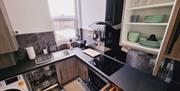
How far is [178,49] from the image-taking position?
0.64 m

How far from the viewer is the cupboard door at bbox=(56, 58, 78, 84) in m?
1.81

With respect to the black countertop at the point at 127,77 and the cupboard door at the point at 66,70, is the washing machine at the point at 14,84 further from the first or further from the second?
the cupboard door at the point at 66,70

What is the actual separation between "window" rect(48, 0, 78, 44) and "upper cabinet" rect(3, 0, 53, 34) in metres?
0.19

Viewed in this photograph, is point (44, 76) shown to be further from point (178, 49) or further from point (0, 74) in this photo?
point (178, 49)

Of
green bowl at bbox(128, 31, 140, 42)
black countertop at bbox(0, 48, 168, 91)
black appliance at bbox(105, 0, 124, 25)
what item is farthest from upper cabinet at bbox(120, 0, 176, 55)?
black countertop at bbox(0, 48, 168, 91)

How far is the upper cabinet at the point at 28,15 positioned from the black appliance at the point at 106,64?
1283mm

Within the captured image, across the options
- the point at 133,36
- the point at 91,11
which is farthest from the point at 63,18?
the point at 133,36

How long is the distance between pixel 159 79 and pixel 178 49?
0.65 m

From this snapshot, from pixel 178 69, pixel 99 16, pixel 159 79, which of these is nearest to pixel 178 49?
pixel 178 69

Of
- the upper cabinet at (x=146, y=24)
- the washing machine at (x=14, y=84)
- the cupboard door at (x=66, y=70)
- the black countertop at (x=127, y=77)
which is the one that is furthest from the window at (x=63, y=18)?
the upper cabinet at (x=146, y=24)

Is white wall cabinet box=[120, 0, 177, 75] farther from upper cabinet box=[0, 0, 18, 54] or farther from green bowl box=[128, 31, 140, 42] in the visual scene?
upper cabinet box=[0, 0, 18, 54]

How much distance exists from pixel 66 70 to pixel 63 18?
124 cm

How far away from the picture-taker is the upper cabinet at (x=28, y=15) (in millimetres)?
1507

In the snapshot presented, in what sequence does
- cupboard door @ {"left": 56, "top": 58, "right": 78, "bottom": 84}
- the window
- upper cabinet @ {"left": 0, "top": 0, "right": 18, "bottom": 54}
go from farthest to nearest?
the window → cupboard door @ {"left": 56, "top": 58, "right": 78, "bottom": 84} → upper cabinet @ {"left": 0, "top": 0, "right": 18, "bottom": 54}
